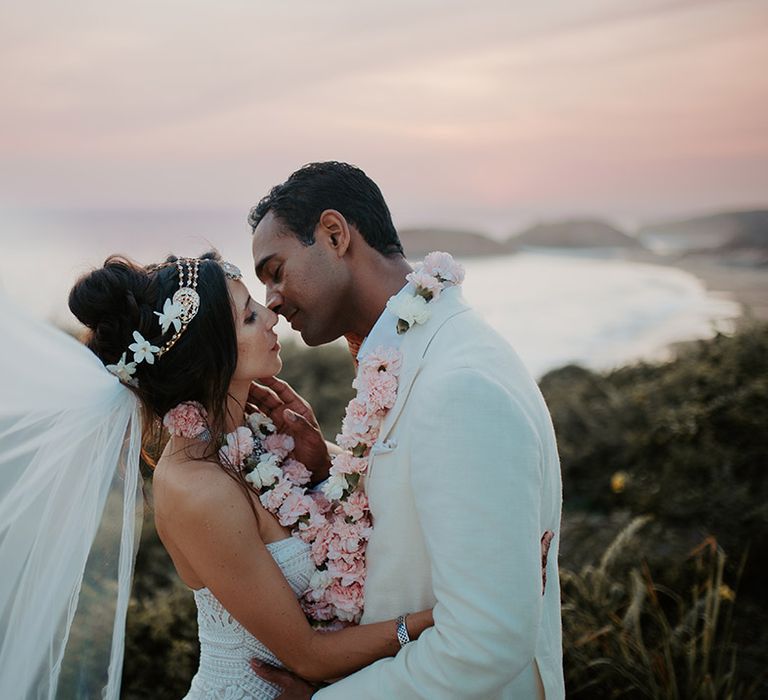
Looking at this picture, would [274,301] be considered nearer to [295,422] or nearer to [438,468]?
[295,422]

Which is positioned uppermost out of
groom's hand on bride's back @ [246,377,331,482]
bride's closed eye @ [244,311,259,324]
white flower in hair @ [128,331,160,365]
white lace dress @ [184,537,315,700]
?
bride's closed eye @ [244,311,259,324]

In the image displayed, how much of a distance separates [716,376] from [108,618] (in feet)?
17.4

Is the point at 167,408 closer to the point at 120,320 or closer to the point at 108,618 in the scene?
the point at 120,320

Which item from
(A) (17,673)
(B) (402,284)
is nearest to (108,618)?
(A) (17,673)

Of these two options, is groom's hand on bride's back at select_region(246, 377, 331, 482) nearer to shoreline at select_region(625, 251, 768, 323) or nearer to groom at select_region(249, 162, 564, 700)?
groom at select_region(249, 162, 564, 700)

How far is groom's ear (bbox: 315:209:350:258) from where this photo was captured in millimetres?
2863

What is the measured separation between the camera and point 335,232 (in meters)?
2.88

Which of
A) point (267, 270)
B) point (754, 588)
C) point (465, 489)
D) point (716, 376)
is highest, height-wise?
point (267, 270)

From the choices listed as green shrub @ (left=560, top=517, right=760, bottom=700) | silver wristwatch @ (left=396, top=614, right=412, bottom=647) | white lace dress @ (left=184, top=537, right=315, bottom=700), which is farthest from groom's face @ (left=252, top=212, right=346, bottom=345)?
green shrub @ (left=560, top=517, right=760, bottom=700)

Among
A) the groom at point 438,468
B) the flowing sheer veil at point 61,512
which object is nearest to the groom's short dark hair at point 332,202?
the groom at point 438,468

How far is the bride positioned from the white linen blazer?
0.14 meters

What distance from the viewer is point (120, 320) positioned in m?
2.72

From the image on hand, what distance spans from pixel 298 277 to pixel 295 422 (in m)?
0.62

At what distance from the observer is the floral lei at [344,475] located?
249cm
